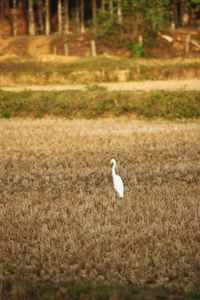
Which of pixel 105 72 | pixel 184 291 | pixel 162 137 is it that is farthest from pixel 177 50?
pixel 184 291

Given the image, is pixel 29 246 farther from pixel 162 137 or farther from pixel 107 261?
pixel 162 137

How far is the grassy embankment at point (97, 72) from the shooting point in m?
30.3

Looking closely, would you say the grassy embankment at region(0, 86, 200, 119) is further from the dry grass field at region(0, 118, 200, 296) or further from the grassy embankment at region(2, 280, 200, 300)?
the grassy embankment at region(2, 280, 200, 300)

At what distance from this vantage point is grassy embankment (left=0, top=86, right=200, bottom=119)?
20578 millimetres

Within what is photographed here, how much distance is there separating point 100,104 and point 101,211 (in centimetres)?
1320

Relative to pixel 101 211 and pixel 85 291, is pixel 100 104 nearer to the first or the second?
pixel 101 211

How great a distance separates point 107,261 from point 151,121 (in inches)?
551

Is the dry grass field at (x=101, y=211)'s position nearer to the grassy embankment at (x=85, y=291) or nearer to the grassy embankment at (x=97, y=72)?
the grassy embankment at (x=85, y=291)

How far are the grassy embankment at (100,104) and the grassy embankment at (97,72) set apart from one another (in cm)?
837

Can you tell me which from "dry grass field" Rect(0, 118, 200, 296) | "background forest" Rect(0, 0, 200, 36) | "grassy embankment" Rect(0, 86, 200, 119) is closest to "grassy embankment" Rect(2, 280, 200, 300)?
"dry grass field" Rect(0, 118, 200, 296)

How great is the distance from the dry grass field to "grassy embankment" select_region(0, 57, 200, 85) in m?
14.3

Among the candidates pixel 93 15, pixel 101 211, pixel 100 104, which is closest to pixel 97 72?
pixel 100 104

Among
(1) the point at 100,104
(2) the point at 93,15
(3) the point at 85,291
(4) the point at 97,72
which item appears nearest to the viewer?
(3) the point at 85,291

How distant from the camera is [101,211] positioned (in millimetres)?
8711
